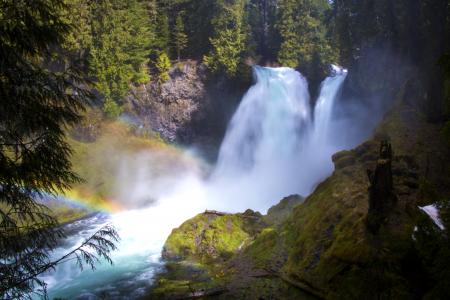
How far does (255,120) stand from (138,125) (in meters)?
11.1

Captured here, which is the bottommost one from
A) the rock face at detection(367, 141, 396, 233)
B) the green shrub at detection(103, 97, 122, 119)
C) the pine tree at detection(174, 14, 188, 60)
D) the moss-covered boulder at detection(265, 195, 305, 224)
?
the rock face at detection(367, 141, 396, 233)

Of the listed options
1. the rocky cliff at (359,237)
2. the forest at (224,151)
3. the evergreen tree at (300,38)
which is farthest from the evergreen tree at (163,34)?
the rocky cliff at (359,237)

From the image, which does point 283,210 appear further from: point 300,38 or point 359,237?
point 300,38

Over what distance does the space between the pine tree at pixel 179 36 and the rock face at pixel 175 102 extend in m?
1.78

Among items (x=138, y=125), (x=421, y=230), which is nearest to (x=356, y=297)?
(x=421, y=230)

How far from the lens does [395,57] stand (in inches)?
723

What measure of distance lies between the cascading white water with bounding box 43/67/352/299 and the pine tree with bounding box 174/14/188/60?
798 cm

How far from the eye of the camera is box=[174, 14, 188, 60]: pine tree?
111ft

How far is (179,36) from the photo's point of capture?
34250 mm

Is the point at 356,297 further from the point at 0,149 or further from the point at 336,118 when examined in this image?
the point at 336,118

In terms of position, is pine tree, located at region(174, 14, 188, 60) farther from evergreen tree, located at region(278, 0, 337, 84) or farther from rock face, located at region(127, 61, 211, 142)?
evergreen tree, located at region(278, 0, 337, 84)

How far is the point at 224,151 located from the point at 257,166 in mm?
3919

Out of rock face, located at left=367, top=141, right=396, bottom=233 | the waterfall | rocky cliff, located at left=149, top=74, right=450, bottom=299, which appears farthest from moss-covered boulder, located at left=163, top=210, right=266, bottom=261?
the waterfall

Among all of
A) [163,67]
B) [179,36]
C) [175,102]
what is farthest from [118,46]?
[175,102]
